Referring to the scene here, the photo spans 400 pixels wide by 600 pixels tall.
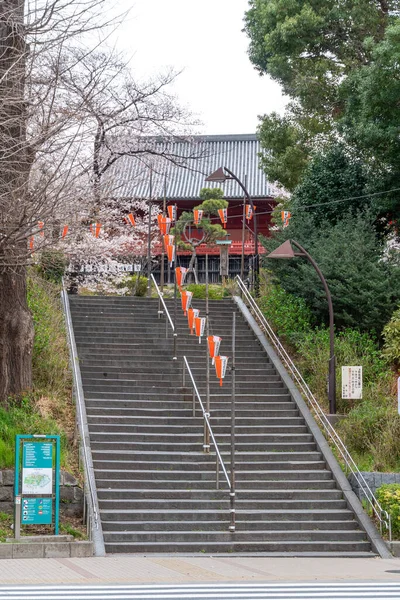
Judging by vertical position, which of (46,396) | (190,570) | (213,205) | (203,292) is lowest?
(190,570)

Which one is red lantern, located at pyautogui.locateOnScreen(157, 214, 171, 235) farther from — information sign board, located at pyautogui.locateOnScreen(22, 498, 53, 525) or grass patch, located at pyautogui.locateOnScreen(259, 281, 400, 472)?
information sign board, located at pyautogui.locateOnScreen(22, 498, 53, 525)

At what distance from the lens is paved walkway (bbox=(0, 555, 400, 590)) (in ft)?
41.3

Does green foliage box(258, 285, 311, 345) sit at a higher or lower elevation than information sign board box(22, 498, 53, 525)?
higher

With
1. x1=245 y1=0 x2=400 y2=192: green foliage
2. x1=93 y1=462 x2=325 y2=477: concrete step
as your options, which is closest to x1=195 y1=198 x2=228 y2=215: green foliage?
x1=245 y1=0 x2=400 y2=192: green foliage

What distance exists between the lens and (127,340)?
77.7ft

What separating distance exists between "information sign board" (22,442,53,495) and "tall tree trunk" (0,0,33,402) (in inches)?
138

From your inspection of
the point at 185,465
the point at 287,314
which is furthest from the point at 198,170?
the point at 185,465

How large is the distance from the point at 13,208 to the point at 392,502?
28.1 ft

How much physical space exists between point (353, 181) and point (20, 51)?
12.9 meters

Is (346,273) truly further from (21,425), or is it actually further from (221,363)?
(21,425)

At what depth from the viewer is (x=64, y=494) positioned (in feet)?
53.4

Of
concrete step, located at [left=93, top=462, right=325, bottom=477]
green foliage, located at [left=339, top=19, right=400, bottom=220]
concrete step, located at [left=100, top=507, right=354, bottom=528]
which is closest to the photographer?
concrete step, located at [left=100, top=507, right=354, bottom=528]

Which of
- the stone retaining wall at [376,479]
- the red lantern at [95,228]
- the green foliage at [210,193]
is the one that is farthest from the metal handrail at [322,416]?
the green foliage at [210,193]

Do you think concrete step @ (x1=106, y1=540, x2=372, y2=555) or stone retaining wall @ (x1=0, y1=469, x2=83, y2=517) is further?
stone retaining wall @ (x1=0, y1=469, x2=83, y2=517)
